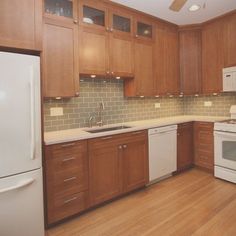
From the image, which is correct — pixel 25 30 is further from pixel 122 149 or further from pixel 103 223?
pixel 103 223

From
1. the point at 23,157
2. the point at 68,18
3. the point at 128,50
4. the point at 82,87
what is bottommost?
the point at 23,157

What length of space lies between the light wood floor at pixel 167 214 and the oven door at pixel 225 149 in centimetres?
30

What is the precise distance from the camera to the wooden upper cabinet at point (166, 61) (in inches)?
133

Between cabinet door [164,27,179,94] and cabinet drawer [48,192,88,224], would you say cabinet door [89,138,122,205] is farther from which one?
cabinet door [164,27,179,94]

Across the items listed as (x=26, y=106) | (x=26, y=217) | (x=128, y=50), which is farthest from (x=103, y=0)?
(x=26, y=217)

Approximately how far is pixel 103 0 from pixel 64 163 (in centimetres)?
207

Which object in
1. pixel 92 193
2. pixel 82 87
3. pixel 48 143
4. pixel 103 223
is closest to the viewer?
pixel 48 143

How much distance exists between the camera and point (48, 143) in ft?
6.48

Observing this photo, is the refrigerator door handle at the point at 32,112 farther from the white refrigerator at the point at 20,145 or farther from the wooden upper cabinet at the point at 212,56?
the wooden upper cabinet at the point at 212,56

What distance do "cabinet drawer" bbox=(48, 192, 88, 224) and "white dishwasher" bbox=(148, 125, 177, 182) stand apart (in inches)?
43.4

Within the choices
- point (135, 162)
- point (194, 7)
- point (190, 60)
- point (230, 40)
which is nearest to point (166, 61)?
point (190, 60)

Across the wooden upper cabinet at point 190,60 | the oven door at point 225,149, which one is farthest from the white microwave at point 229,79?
the oven door at point 225,149

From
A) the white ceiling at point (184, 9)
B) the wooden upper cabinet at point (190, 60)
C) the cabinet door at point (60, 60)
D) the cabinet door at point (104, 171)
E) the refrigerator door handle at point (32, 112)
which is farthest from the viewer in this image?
the wooden upper cabinet at point (190, 60)

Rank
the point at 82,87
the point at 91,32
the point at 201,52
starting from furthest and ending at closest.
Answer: the point at 201,52 → the point at 82,87 → the point at 91,32
